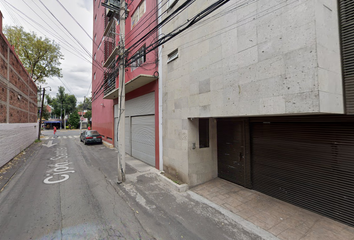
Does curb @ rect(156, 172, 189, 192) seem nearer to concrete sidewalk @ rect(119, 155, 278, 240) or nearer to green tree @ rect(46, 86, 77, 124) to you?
concrete sidewalk @ rect(119, 155, 278, 240)

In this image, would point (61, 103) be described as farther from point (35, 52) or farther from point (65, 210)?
point (65, 210)

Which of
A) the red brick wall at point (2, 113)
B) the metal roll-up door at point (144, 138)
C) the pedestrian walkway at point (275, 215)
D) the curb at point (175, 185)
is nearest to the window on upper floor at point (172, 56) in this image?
the metal roll-up door at point (144, 138)

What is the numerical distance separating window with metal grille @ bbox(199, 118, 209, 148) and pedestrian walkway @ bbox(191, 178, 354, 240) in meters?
1.63

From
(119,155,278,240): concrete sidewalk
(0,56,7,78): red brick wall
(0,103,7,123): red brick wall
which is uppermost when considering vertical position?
(0,56,7,78): red brick wall

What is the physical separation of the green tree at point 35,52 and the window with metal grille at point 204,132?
2523 cm

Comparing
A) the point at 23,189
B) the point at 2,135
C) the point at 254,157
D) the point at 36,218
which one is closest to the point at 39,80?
the point at 2,135

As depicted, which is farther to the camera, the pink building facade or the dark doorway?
the pink building facade

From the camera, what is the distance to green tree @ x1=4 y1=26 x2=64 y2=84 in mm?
18875

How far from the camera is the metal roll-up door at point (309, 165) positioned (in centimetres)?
351

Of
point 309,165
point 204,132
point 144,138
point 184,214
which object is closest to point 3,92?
point 144,138

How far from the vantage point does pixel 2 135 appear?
8391mm

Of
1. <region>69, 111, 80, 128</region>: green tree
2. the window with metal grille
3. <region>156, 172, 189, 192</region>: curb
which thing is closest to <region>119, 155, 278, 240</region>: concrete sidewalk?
<region>156, 172, 189, 192</region>: curb

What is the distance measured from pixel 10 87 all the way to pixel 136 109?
930cm

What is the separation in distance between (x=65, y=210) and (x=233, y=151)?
545 centimetres
